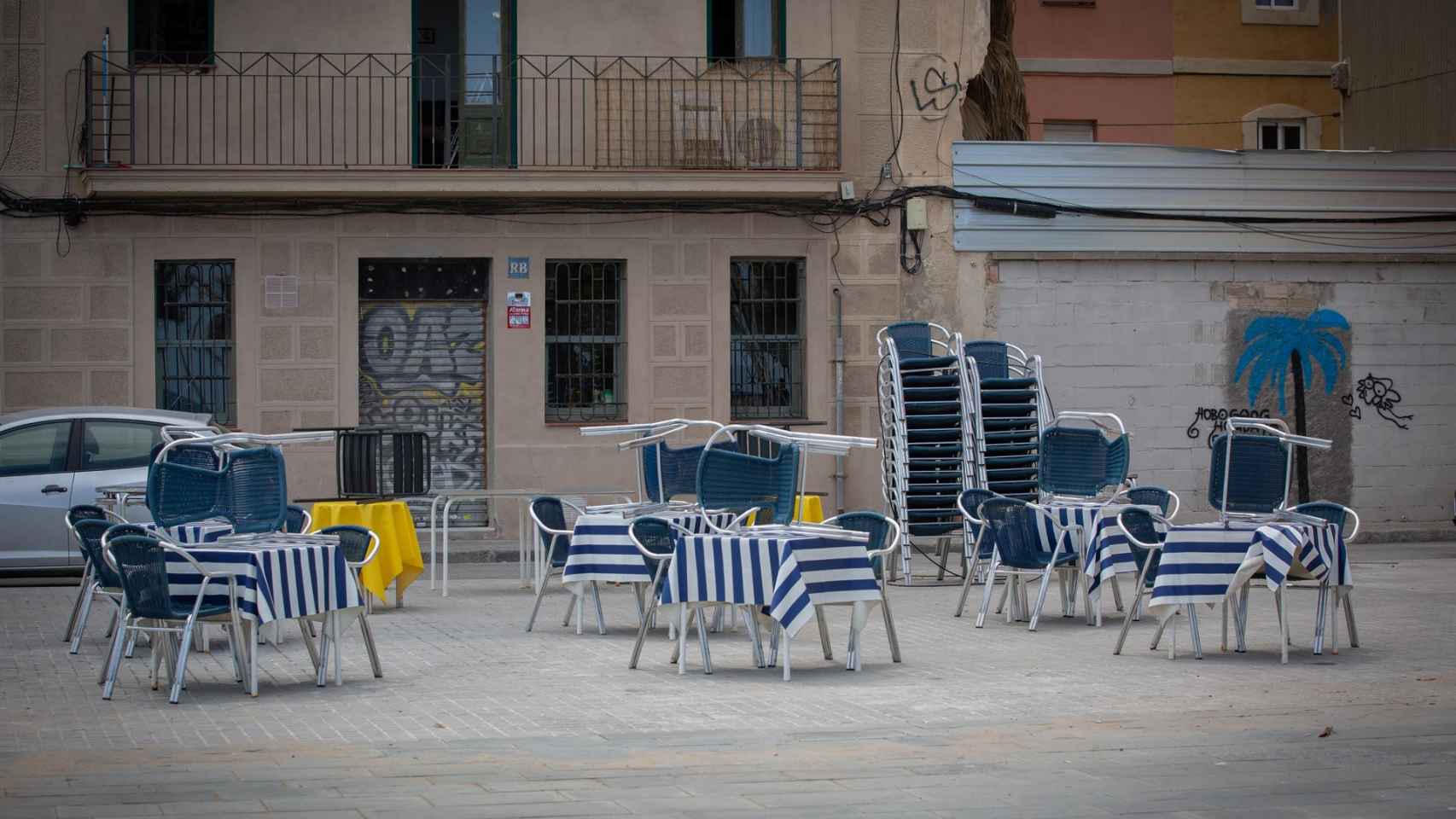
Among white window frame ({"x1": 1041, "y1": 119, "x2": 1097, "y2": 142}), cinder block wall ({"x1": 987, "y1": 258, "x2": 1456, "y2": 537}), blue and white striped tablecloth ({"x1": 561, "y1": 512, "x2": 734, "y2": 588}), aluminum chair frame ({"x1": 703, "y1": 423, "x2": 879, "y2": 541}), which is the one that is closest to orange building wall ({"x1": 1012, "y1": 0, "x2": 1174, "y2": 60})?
white window frame ({"x1": 1041, "y1": 119, "x2": 1097, "y2": 142})

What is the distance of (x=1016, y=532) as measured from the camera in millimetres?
13352

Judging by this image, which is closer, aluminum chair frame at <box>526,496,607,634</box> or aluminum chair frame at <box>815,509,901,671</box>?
aluminum chair frame at <box>815,509,901,671</box>

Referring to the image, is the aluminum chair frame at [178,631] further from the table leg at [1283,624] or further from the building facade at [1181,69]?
the building facade at [1181,69]

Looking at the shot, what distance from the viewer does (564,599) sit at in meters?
15.9

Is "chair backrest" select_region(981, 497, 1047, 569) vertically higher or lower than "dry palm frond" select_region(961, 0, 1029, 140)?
lower

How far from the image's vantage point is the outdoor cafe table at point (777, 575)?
10.4 m

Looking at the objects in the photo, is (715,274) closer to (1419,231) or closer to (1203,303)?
(1203,303)

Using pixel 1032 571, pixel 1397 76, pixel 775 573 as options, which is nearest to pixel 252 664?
pixel 775 573

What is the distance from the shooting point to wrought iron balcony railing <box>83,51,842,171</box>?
21.3 meters

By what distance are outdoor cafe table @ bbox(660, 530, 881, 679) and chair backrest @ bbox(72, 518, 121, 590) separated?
3.24 meters

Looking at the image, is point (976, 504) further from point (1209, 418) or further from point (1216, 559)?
point (1209, 418)

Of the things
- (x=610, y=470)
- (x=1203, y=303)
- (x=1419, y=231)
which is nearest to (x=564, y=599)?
(x=610, y=470)

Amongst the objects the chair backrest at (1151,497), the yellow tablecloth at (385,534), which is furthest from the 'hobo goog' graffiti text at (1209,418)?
the yellow tablecloth at (385,534)

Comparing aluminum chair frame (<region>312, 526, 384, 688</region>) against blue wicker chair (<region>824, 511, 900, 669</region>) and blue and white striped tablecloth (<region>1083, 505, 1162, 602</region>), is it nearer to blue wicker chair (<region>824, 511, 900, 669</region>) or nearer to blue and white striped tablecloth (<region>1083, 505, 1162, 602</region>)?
blue wicker chair (<region>824, 511, 900, 669</region>)
